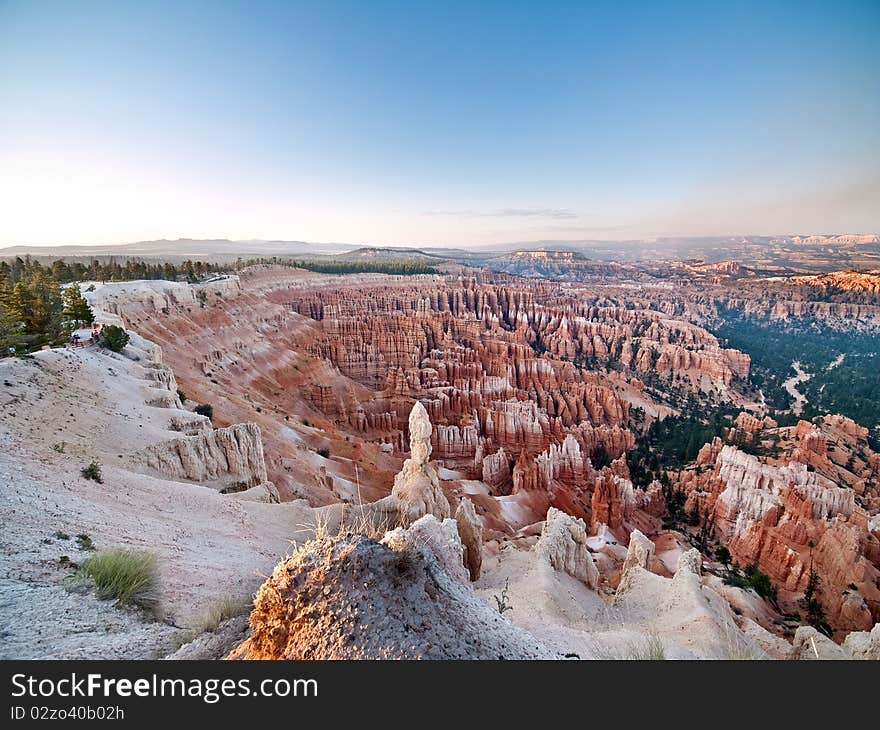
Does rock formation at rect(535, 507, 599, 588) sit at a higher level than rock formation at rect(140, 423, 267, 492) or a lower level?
lower

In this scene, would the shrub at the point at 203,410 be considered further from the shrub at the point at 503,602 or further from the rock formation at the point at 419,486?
the shrub at the point at 503,602

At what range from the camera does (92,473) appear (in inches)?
274

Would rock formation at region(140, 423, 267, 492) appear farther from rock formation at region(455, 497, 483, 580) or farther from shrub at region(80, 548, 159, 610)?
rock formation at region(455, 497, 483, 580)

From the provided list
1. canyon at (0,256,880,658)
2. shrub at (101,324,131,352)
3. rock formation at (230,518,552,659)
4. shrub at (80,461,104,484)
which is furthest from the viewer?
shrub at (101,324,131,352)

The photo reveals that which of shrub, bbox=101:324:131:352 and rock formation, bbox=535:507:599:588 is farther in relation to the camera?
shrub, bbox=101:324:131:352

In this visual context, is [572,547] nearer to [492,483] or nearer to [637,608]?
[637,608]

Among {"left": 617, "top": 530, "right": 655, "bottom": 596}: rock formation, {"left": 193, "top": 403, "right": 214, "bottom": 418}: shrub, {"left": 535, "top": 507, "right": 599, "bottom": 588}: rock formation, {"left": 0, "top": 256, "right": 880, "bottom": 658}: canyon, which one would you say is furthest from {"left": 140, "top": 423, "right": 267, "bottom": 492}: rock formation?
{"left": 617, "top": 530, "right": 655, "bottom": 596}: rock formation

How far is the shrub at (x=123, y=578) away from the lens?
12.8 feet

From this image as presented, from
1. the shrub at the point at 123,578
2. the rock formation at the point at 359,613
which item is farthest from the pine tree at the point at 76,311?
the rock formation at the point at 359,613

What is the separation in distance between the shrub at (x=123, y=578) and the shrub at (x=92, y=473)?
3404 millimetres

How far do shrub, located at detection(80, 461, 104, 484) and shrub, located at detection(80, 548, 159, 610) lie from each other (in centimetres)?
340

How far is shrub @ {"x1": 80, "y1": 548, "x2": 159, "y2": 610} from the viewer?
12.8 ft

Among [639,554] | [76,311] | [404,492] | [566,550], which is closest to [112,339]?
[76,311]

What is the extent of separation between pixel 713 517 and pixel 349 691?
2975cm
